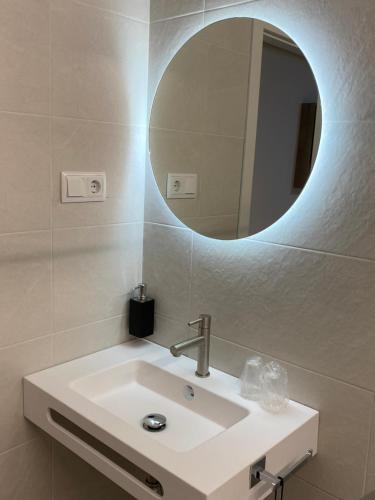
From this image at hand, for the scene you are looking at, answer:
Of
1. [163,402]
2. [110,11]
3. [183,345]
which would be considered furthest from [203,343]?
[110,11]

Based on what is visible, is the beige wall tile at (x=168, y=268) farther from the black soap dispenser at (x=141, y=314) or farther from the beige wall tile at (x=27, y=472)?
the beige wall tile at (x=27, y=472)

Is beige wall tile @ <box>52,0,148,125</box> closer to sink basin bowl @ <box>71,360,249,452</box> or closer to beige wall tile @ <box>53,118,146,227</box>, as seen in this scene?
beige wall tile @ <box>53,118,146,227</box>

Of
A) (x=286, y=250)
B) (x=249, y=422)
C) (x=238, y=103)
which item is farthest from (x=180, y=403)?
(x=238, y=103)

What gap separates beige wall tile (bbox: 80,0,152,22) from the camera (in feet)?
4.64

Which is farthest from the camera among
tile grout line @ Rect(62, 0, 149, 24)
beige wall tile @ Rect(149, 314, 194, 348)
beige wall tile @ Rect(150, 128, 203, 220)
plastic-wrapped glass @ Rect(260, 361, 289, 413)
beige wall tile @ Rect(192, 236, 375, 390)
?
beige wall tile @ Rect(149, 314, 194, 348)

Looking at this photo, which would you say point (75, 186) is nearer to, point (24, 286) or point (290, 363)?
point (24, 286)

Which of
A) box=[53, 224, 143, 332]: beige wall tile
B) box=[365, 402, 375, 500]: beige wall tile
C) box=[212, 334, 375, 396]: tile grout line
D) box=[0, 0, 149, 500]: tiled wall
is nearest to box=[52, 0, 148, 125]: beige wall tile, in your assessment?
box=[0, 0, 149, 500]: tiled wall

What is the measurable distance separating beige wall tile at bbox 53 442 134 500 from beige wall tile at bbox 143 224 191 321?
0.56 meters

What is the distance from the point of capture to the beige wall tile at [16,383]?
1379 mm

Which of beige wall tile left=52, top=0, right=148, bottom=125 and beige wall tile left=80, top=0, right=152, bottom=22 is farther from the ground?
beige wall tile left=80, top=0, right=152, bottom=22

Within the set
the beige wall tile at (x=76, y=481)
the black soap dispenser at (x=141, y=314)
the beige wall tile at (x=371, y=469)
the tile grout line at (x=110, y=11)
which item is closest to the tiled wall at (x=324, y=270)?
the beige wall tile at (x=371, y=469)

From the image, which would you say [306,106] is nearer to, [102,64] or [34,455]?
[102,64]

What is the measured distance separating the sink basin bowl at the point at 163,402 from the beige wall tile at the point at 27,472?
0.26 metres

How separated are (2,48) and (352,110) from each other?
885 millimetres
